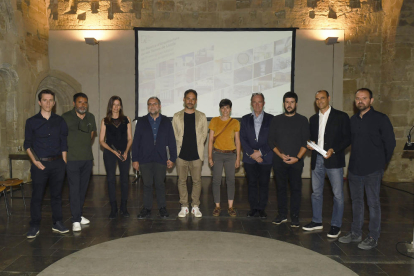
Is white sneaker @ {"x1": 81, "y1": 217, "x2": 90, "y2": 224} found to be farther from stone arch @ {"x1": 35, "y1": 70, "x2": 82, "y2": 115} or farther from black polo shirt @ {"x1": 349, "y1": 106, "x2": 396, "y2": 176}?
stone arch @ {"x1": 35, "y1": 70, "x2": 82, "y2": 115}

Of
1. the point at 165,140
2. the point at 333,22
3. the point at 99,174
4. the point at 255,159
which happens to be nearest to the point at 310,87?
the point at 333,22

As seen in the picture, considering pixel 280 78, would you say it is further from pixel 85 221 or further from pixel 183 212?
pixel 85 221

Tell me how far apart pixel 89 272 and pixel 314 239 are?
2.33m

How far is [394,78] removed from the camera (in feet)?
24.6

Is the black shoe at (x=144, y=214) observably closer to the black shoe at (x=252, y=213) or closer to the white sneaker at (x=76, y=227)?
the white sneaker at (x=76, y=227)

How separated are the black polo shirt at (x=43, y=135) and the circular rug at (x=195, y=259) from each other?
3.91ft

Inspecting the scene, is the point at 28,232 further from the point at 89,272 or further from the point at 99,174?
the point at 99,174

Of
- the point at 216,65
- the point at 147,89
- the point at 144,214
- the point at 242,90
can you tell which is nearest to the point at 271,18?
the point at 216,65

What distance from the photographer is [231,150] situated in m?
4.54

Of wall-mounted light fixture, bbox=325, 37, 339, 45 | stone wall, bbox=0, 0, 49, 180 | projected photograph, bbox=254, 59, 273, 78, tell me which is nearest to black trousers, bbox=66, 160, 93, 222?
stone wall, bbox=0, 0, 49, 180

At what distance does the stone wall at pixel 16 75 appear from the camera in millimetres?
6340

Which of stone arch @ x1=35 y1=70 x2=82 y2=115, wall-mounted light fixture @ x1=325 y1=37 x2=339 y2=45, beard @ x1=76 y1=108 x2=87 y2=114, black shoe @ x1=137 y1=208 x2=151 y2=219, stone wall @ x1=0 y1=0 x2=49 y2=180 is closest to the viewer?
beard @ x1=76 y1=108 x2=87 y2=114

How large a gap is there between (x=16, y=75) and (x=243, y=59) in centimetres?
458

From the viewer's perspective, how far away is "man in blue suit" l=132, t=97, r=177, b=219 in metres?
4.41
